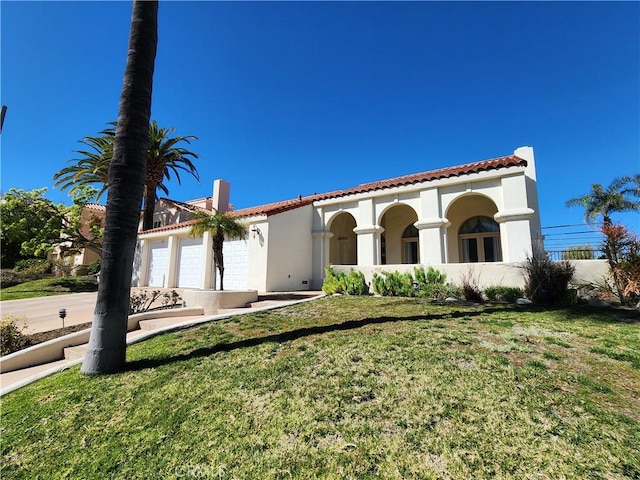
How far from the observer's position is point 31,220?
22.0m

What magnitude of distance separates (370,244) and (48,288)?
20209 mm

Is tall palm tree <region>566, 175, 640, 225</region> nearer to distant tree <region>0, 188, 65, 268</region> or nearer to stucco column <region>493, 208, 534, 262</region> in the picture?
stucco column <region>493, 208, 534, 262</region>

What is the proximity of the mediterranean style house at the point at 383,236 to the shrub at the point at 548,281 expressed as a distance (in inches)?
31.5

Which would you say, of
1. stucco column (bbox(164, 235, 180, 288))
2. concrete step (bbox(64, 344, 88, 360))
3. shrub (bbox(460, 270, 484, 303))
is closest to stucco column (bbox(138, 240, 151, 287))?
stucco column (bbox(164, 235, 180, 288))

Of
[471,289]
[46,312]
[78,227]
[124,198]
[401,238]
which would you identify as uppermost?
[78,227]

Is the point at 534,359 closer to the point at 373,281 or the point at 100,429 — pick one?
the point at 100,429

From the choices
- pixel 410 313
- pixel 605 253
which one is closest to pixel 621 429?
pixel 410 313

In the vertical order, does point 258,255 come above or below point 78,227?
below

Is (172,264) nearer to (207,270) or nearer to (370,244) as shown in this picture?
(207,270)

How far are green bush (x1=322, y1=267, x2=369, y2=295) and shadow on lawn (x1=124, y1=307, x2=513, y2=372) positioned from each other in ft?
16.5

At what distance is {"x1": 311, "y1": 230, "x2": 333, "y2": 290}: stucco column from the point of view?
1681cm

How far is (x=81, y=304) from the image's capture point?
13.3 meters

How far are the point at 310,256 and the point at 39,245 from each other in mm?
20289

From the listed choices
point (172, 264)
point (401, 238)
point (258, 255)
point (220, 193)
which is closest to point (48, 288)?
point (172, 264)
